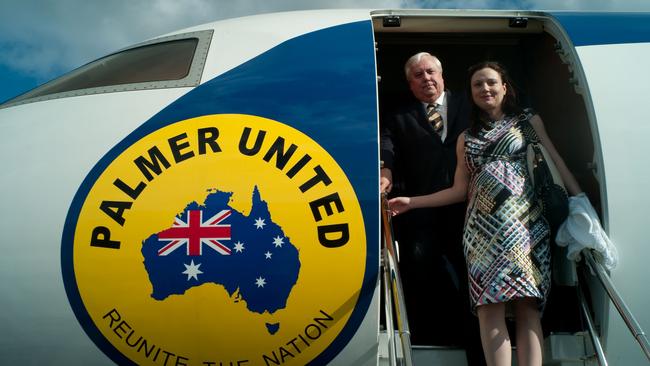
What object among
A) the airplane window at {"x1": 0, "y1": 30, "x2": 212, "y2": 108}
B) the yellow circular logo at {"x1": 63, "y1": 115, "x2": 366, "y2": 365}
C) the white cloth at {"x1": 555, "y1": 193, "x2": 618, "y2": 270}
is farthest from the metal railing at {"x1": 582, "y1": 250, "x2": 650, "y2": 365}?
the airplane window at {"x1": 0, "y1": 30, "x2": 212, "y2": 108}

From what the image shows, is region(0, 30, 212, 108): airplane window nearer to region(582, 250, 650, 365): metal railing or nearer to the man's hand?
the man's hand

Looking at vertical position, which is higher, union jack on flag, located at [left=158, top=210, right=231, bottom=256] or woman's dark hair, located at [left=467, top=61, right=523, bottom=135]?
woman's dark hair, located at [left=467, top=61, right=523, bottom=135]

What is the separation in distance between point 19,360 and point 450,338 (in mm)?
2706

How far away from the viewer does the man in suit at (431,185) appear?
3.96 meters

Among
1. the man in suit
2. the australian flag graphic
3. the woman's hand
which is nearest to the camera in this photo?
the australian flag graphic

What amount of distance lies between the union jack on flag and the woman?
98 centimetres

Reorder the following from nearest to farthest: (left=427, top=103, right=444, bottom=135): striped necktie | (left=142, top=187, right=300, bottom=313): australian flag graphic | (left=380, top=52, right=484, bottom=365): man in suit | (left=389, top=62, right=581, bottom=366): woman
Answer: (left=389, top=62, right=581, bottom=366): woman
(left=142, top=187, right=300, bottom=313): australian flag graphic
(left=380, top=52, right=484, bottom=365): man in suit
(left=427, top=103, right=444, bottom=135): striped necktie

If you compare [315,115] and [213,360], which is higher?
[315,115]

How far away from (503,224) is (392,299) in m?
0.70

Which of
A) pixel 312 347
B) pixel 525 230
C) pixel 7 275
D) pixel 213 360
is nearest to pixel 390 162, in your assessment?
pixel 525 230

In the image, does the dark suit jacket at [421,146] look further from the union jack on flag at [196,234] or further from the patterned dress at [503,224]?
the union jack on flag at [196,234]

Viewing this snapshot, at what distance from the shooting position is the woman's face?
343 cm

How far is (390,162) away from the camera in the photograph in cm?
395

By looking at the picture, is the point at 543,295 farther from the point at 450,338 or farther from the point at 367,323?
the point at 450,338
